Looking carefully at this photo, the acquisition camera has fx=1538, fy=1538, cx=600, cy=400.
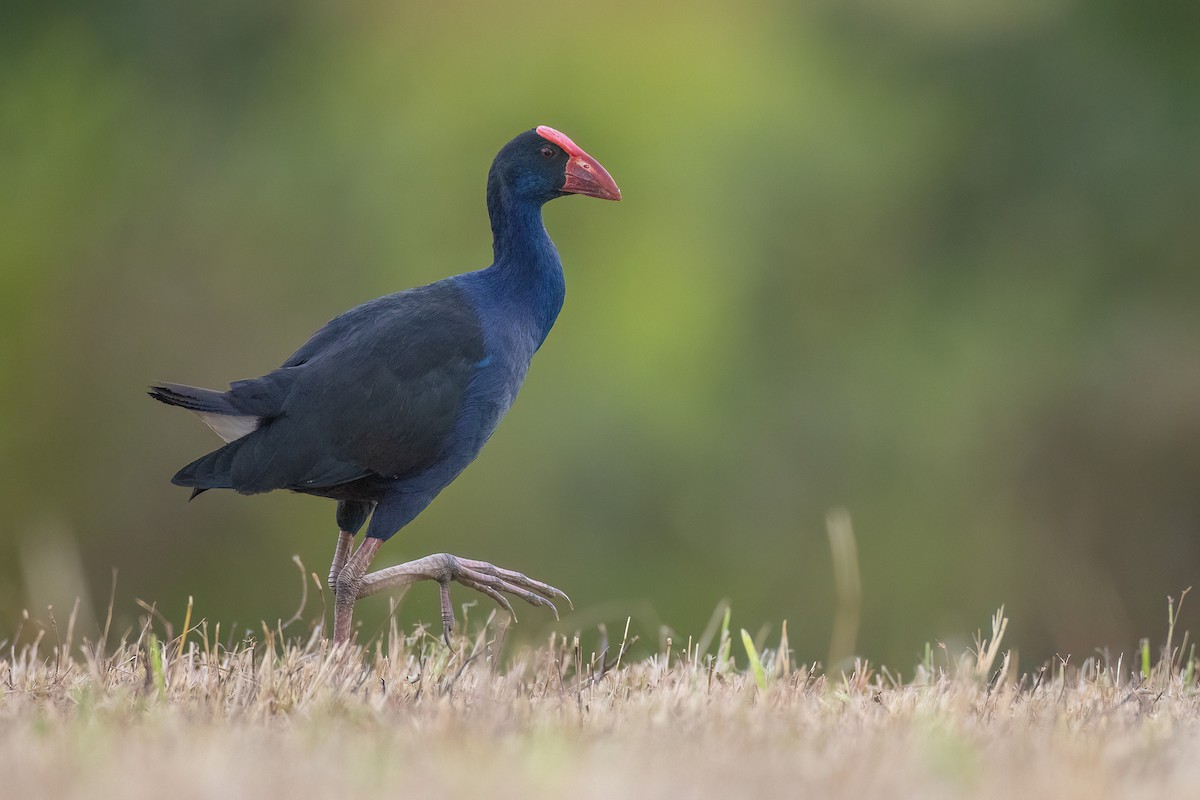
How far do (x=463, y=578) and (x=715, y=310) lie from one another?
323 inches

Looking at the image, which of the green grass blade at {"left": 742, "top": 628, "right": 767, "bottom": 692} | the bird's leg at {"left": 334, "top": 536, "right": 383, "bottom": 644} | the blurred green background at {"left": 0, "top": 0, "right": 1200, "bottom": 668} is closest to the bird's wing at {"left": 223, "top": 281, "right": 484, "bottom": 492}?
the bird's leg at {"left": 334, "top": 536, "right": 383, "bottom": 644}

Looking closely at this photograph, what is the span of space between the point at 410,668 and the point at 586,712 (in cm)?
87

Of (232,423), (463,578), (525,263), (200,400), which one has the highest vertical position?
(525,263)

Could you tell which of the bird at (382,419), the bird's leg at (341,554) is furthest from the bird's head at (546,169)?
the bird's leg at (341,554)

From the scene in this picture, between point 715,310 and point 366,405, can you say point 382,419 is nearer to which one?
point 366,405

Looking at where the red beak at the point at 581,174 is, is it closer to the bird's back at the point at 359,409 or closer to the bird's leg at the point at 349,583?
the bird's back at the point at 359,409

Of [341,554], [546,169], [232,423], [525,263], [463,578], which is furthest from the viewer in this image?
[546,169]

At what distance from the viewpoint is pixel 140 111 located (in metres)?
13.8

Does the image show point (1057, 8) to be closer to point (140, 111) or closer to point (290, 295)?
point (290, 295)

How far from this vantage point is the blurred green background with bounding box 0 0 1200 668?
41.7ft

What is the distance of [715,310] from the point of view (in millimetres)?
13148

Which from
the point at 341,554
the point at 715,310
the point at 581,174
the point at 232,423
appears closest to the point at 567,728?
the point at 341,554

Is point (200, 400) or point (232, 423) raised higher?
point (200, 400)

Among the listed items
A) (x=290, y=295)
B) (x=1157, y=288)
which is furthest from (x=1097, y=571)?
(x=290, y=295)
